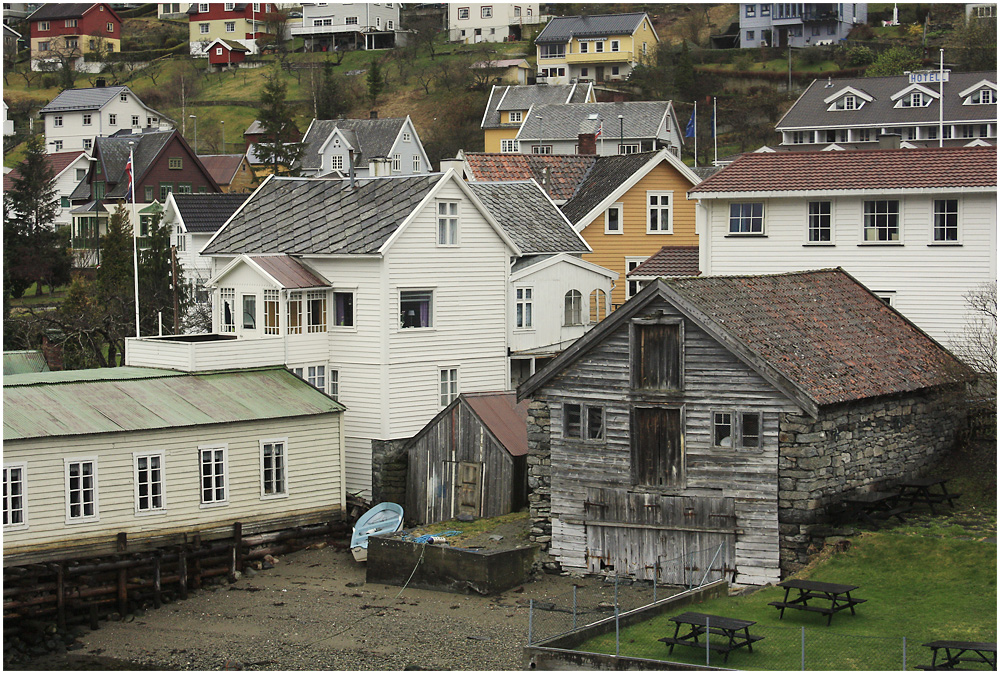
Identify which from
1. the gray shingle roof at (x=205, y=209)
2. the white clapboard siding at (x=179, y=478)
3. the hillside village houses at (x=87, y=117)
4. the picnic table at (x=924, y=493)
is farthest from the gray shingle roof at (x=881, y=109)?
the white clapboard siding at (x=179, y=478)

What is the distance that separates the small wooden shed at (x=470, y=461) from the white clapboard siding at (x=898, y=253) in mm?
9383

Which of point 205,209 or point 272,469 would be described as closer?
point 272,469

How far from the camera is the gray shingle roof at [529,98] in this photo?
341 ft

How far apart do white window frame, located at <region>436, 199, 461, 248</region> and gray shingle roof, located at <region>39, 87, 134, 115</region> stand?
234 feet

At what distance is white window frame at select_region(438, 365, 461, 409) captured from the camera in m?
39.5

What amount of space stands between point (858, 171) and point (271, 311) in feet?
55.3

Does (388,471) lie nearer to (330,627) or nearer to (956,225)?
(330,627)

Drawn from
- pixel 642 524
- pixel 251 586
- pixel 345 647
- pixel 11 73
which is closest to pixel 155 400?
pixel 251 586

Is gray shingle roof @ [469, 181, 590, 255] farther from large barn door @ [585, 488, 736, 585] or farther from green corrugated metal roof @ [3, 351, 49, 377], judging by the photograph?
large barn door @ [585, 488, 736, 585]

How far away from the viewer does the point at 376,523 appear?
115ft

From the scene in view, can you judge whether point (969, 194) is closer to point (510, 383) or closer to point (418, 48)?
point (510, 383)

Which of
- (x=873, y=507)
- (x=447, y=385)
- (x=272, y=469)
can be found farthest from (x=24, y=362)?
(x=873, y=507)

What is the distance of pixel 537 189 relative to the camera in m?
49.6

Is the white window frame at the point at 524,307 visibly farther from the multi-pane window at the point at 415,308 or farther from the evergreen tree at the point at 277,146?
the evergreen tree at the point at 277,146
